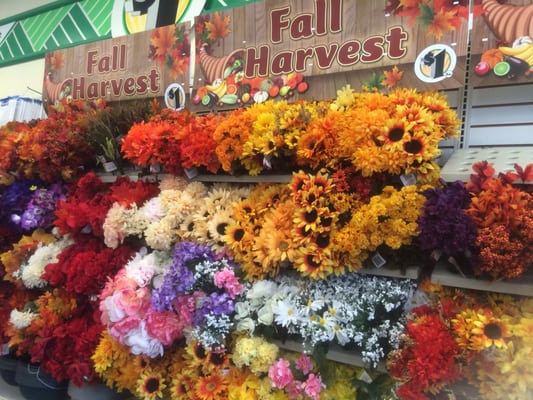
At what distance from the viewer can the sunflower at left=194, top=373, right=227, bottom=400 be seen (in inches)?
61.5

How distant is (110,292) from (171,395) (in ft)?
1.66

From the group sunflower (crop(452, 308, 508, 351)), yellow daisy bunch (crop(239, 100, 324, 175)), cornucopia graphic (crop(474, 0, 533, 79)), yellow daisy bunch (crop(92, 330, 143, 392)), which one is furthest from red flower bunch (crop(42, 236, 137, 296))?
cornucopia graphic (crop(474, 0, 533, 79))

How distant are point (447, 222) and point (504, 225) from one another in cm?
14

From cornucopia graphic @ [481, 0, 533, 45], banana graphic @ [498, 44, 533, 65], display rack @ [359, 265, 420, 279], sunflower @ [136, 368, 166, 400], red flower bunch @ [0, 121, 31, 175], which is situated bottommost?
sunflower @ [136, 368, 166, 400]

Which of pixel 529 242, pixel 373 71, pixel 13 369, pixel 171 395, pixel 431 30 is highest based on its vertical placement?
pixel 431 30

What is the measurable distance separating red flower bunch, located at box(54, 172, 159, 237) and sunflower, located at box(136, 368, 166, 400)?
0.71 meters

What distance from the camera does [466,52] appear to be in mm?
1484

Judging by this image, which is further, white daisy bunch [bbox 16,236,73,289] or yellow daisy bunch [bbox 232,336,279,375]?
white daisy bunch [bbox 16,236,73,289]

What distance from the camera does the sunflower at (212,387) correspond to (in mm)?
1562

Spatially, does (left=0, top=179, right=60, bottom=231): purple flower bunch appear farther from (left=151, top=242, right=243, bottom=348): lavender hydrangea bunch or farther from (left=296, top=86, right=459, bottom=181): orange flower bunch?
(left=296, top=86, right=459, bottom=181): orange flower bunch

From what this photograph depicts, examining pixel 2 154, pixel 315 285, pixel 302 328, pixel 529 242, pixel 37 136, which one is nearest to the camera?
pixel 529 242

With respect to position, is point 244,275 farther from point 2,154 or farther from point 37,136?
point 2,154

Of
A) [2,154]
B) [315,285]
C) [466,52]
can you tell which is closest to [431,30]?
[466,52]

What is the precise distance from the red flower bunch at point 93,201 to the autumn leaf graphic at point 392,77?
3.80 ft
